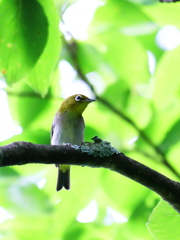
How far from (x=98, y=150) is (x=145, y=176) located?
36cm

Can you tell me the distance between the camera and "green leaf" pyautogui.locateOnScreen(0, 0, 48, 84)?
7.90ft

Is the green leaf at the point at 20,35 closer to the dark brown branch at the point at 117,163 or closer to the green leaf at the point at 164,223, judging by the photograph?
the dark brown branch at the point at 117,163

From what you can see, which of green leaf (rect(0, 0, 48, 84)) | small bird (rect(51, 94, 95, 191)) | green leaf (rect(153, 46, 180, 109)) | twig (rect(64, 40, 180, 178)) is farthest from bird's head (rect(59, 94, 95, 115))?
green leaf (rect(0, 0, 48, 84))

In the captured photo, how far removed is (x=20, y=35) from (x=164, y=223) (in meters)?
1.50

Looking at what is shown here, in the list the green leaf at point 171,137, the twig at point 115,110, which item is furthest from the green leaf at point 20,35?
the twig at point 115,110

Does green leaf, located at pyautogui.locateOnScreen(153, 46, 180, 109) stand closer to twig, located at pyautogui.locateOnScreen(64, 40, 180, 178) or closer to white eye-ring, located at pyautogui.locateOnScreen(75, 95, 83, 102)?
twig, located at pyautogui.locateOnScreen(64, 40, 180, 178)

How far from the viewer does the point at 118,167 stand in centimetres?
257

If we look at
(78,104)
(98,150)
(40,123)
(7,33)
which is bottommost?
(98,150)

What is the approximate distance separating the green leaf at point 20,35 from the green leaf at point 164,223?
1256 mm

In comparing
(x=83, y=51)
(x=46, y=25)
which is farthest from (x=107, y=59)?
(x=46, y=25)

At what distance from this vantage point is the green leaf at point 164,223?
93.5 inches

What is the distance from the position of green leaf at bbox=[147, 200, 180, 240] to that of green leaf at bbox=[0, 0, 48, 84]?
1.26 meters

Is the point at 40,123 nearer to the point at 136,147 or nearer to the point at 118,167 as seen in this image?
the point at 136,147

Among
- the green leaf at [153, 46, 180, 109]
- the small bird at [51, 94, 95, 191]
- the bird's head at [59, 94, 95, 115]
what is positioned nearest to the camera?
the green leaf at [153, 46, 180, 109]
